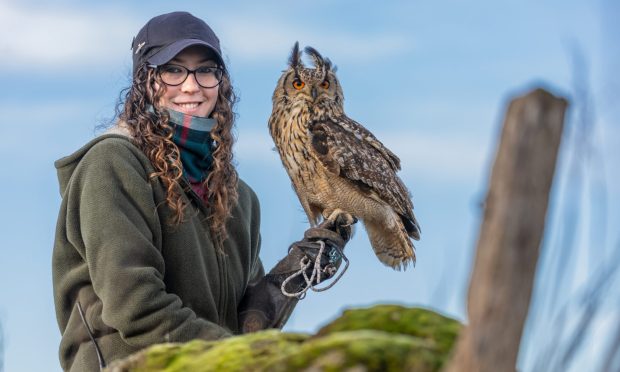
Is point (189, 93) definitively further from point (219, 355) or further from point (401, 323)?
point (401, 323)

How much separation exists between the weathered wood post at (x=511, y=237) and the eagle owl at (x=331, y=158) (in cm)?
346

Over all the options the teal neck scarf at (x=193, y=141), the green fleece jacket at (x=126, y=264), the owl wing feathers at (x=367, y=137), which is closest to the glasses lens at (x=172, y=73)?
the teal neck scarf at (x=193, y=141)

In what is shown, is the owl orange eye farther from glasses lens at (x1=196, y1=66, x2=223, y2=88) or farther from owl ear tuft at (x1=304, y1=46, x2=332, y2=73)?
glasses lens at (x1=196, y1=66, x2=223, y2=88)

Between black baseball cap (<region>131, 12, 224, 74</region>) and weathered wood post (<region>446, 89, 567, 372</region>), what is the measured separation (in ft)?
8.51

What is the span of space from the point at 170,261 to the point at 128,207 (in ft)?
Result: 1.14

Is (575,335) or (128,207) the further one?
(128,207)

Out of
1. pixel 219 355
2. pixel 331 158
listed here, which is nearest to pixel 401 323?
pixel 219 355

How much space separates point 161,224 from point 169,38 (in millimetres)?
832

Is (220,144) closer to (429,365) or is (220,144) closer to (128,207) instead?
(128,207)

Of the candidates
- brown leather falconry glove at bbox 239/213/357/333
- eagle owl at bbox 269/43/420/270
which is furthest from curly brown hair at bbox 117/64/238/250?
eagle owl at bbox 269/43/420/270

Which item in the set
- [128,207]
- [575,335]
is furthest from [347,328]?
[128,207]

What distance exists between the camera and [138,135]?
4.17 meters

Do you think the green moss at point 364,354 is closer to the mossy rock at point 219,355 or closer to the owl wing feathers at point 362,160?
the mossy rock at point 219,355

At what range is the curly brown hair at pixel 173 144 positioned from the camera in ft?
13.5
